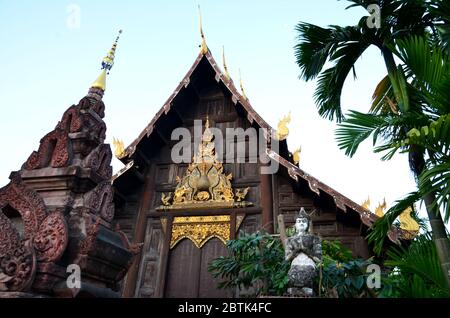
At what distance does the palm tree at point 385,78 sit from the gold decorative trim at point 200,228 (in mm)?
3379

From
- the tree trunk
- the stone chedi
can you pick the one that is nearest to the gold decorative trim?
the stone chedi

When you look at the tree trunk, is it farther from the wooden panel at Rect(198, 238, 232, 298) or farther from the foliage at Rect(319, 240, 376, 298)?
the wooden panel at Rect(198, 238, 232, 298)

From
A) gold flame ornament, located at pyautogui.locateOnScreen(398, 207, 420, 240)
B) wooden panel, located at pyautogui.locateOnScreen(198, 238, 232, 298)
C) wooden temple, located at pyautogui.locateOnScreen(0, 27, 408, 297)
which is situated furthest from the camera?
wooden panel, located at pyautogui.locateOnScreen(198, 238, 232, 298)

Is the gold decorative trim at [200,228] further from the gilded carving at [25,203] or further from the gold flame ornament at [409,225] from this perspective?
the gilded carving at [25,203]

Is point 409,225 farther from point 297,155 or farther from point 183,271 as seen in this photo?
point 183,271

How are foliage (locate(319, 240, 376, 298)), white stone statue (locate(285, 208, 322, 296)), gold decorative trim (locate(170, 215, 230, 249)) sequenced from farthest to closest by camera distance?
gold decorative trim (locate(170, 215, 230, 249)), foliage (locate(319, 240, 376, 298)), white stone statue (locate(285, 208, 322, 296))

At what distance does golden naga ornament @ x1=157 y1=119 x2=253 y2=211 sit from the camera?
729 cm

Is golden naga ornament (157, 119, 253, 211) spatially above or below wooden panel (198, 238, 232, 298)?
above

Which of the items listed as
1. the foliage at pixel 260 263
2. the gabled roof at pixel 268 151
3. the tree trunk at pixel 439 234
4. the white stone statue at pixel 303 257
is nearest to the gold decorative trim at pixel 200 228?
the gabled roof at pixel 268 151

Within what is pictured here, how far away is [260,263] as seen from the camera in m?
4.46

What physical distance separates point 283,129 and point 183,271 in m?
3.63

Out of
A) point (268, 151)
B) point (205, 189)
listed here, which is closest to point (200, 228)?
point (205, 189)

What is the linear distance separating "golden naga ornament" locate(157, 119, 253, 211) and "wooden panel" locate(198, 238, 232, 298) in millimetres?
838

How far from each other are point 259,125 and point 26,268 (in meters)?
5.67
